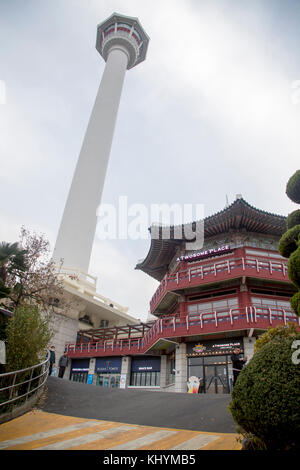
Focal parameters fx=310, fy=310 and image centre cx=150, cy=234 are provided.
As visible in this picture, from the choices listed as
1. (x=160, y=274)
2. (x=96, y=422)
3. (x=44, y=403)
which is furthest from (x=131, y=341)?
(x=96, y=422)

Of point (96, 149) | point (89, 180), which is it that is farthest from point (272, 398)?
point (96, 149)

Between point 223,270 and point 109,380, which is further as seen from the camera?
point 109,380

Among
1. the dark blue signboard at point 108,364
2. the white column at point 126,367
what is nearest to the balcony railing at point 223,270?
the white column at point 126,367

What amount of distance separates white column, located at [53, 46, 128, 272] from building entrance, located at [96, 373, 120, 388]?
22.0 meters

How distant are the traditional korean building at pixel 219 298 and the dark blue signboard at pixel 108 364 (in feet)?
10.7

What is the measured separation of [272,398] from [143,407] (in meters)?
7.36

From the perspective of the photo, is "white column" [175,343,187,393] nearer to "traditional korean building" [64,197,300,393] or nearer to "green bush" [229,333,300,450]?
"traditional korean building" [64,197,300,393]

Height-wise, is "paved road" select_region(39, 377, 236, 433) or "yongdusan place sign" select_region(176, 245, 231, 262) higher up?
"yongdusan place sign" select_region(176, 245, 231, 262)

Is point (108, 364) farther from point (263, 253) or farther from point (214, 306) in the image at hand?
point (263, 253)

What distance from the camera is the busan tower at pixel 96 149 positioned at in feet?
174

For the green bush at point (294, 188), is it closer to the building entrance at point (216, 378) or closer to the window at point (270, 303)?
the window at point (270, 303)

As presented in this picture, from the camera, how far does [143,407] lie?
36.8 feet

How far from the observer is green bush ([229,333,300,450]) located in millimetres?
4914

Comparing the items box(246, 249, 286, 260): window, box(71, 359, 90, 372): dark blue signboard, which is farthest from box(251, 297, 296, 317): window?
box(71, 359, 90, 372): dark blue signboard
